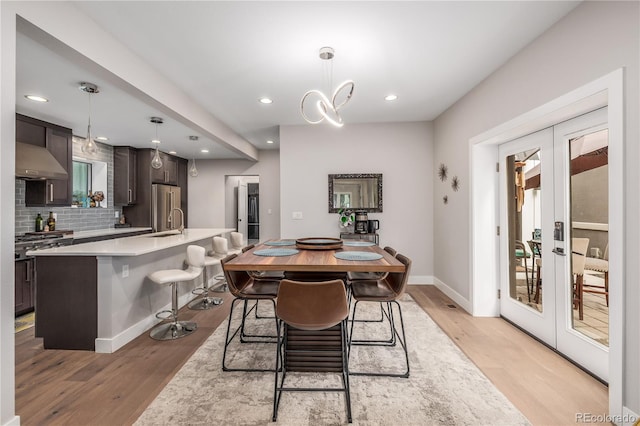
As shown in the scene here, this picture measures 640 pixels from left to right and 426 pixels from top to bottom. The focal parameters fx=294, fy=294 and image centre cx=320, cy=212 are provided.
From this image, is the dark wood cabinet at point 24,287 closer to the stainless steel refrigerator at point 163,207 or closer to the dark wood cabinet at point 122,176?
the dark wood cabinet at point 122,176

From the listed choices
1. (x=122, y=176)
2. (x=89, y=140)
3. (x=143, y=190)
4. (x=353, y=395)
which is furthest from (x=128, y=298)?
(x=122, y=176)

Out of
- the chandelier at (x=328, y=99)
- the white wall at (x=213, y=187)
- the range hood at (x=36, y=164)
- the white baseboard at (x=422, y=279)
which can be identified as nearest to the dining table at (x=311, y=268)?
the chandelier at (x=328, y=99)

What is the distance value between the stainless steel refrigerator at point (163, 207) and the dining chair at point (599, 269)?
603 centimetres

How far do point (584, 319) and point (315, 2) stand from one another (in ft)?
9.95

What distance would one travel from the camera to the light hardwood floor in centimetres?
179

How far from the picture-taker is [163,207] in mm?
6008

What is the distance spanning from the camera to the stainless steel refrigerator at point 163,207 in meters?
5.82

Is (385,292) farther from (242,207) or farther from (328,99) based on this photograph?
(242,207)

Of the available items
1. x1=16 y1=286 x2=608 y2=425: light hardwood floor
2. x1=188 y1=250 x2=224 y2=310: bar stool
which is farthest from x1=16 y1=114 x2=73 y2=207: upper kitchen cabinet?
x1=188 y1=250 x2=224 y2=310: bar stool

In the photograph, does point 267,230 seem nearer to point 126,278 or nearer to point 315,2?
point 126,278

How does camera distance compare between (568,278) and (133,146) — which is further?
(133,146)

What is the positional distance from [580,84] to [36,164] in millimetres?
5442

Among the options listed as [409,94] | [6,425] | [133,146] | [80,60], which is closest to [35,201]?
[133,146]

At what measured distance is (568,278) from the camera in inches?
92.5
